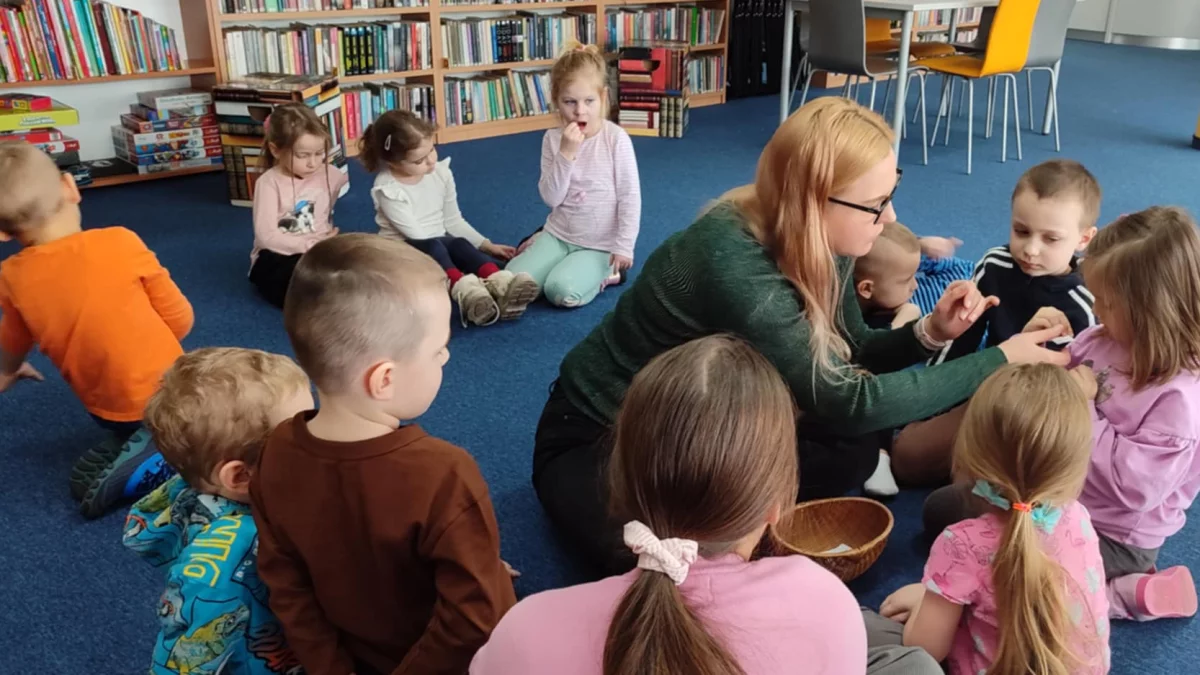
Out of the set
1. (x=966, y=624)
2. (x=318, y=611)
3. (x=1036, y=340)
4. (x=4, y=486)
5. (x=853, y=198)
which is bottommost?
(x=4, y=486)

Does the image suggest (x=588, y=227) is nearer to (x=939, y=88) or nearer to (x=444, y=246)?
(x=444, y=246)

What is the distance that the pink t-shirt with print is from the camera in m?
1.33

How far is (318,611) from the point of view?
1.32 meters

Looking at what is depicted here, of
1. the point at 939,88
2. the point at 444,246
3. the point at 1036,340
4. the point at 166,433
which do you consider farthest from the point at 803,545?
the point at 939,88

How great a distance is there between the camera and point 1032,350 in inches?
67.0

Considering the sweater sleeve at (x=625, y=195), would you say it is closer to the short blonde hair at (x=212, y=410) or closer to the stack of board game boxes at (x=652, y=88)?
the short blonde hair at (x=212, y=410)

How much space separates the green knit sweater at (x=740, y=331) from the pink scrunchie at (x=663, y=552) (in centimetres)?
76

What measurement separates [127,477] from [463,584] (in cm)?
121

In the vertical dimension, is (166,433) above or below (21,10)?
below

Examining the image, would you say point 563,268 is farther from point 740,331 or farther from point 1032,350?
point 1032,350

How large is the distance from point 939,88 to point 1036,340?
5617mm

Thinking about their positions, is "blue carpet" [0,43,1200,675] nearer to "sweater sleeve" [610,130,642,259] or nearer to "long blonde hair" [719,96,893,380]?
"sweater sleeve" [610,130,642,259]

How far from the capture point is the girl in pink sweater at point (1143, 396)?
5.23ft

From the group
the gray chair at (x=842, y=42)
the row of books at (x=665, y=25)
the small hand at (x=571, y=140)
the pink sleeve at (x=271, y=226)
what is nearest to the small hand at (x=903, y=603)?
the small hand at (x=571, y=140)
